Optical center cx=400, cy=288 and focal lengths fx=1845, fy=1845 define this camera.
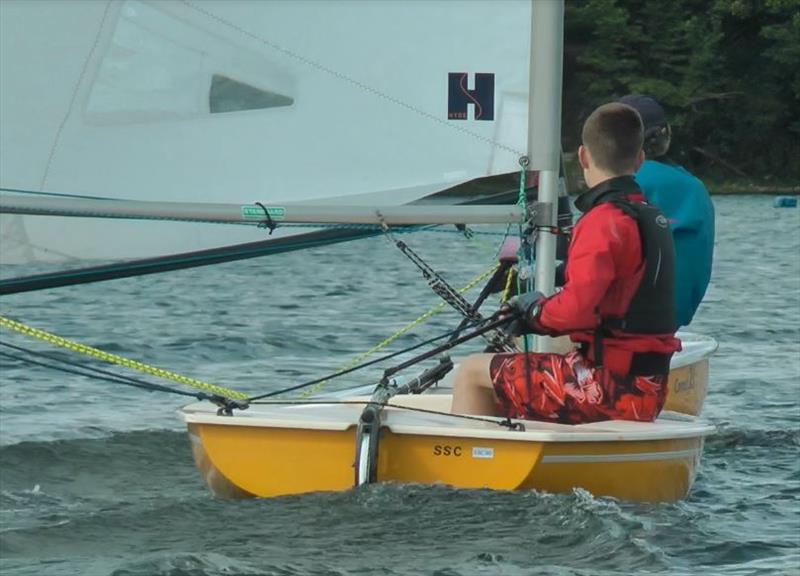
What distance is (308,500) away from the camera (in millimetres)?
5016

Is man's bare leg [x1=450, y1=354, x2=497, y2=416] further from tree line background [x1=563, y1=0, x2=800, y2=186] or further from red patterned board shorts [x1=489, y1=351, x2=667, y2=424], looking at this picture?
tree line background [x1=563, y1=0, x2=800, y2=186]

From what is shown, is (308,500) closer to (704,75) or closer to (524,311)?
(524,311)

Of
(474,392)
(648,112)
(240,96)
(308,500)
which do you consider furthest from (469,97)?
(308,500)

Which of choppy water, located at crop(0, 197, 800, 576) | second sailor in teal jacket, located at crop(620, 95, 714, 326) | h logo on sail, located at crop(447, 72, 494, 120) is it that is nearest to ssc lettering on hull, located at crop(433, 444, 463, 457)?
choppy water, located at crop(0, 197, 800, 576)

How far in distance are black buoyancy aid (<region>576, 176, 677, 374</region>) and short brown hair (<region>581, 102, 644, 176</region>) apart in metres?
0.05

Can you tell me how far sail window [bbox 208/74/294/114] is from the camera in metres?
5.98

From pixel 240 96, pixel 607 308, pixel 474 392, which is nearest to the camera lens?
pixel 607 308

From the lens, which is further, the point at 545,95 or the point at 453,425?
the point at 545,95

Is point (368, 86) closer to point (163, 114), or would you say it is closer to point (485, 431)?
point (163, 114)

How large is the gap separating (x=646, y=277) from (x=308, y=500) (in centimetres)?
109

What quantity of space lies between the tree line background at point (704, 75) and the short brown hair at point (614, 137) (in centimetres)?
3484

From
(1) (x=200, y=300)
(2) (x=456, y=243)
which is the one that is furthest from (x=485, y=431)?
(2) (x=456, y=243)

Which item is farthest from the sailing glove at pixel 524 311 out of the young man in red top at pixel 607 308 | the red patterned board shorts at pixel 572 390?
the red patterned board shorts at pixel 572 390

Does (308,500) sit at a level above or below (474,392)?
below
